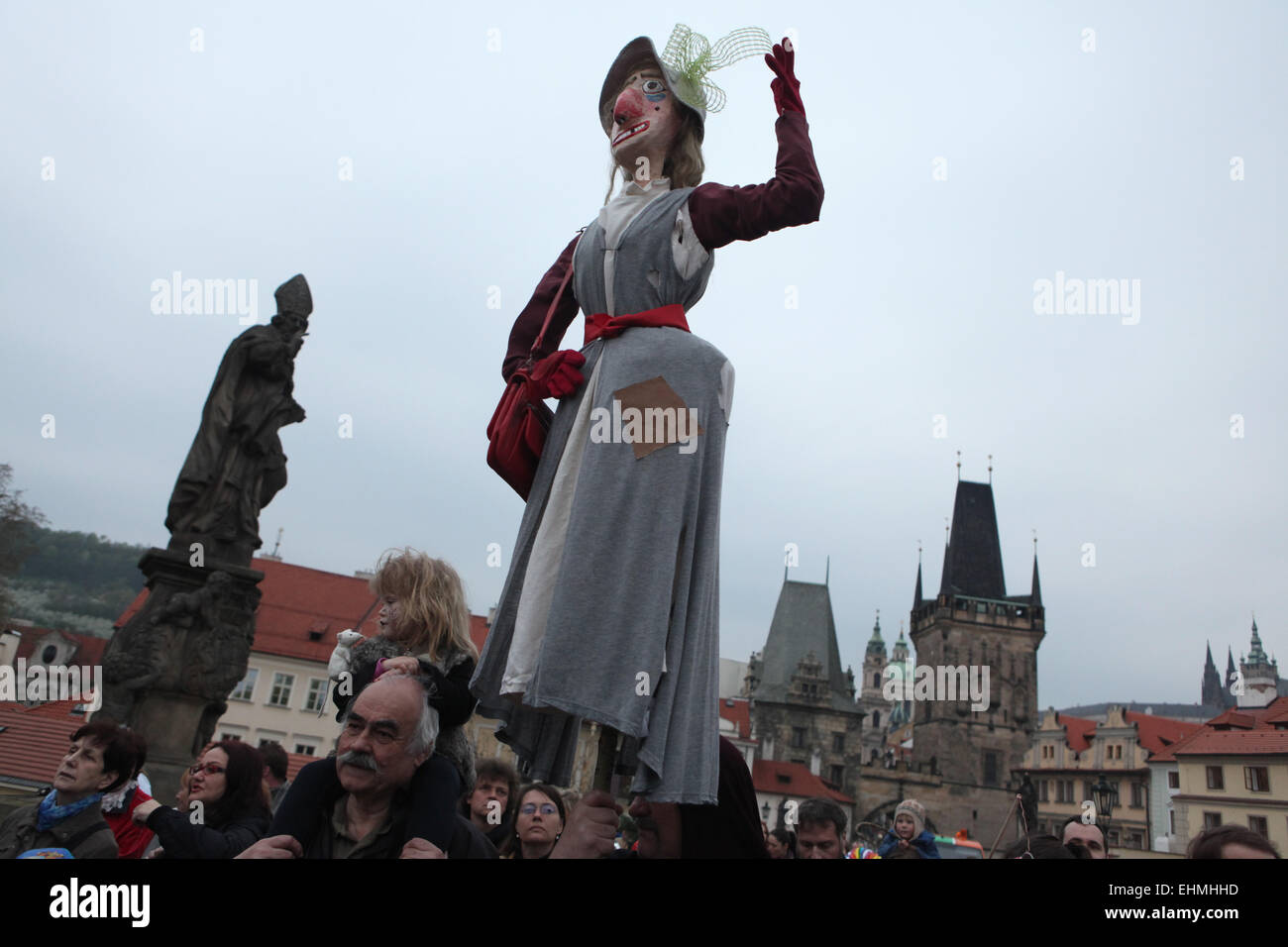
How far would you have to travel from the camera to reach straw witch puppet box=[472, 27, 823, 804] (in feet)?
6.84

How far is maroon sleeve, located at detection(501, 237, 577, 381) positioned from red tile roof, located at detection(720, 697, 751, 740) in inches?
2801

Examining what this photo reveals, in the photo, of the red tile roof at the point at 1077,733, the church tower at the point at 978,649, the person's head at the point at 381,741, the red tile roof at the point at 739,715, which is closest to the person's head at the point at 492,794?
the person's head at the point at 381,741

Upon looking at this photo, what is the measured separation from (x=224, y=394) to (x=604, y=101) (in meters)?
4.97

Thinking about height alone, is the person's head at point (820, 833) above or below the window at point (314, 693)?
above

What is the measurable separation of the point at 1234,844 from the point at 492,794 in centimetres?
357

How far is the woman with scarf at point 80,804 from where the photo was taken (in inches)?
120

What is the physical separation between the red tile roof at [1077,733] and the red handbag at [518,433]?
243ft

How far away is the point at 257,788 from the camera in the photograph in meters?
3.68

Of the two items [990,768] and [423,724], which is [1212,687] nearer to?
[990,768]

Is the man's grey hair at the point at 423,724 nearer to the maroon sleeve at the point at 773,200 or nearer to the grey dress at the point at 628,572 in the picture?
the grey dress at the point at 628,572

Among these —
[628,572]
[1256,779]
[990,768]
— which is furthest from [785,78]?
[990,768]

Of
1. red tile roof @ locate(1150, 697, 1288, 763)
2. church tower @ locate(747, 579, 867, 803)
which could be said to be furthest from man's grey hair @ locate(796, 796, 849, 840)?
church tower @ locate(747, 579, 867, 803)
